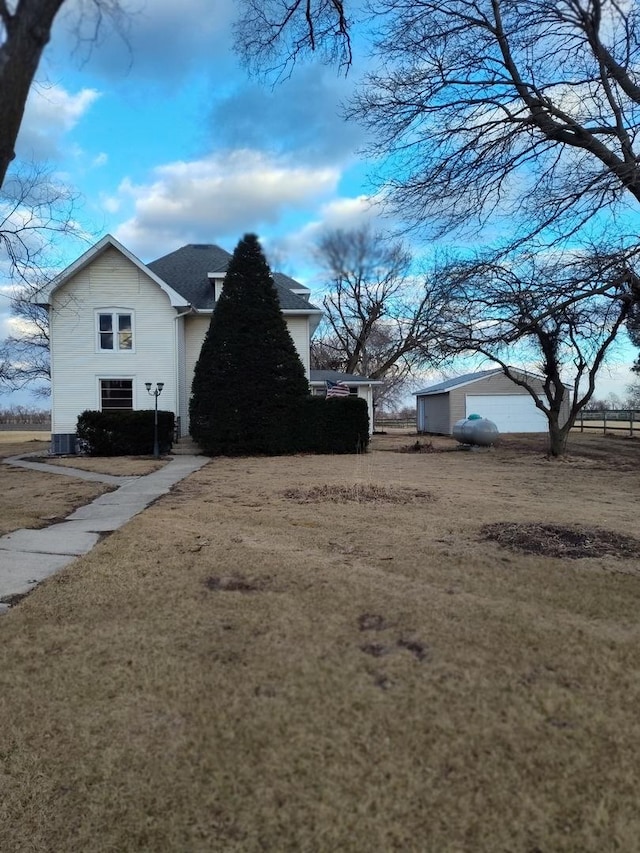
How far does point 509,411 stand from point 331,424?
2018 centimetres

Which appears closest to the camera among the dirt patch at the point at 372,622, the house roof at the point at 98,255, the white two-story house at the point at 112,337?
the dirt patch at the point at 372,622

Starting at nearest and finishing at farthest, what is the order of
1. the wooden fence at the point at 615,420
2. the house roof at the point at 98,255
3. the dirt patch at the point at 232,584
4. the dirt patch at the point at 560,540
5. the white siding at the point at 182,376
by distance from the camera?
the dirt patch at the point at 232,584 → the dirt patch at the point at 560,540 → the house roof at the point at 98,255 → the white siding at the point at 182,376 → the wooden fence at the point at 615,420

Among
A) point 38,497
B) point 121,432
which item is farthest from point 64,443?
point 38,497

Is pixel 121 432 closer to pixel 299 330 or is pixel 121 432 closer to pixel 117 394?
pixel 117 394

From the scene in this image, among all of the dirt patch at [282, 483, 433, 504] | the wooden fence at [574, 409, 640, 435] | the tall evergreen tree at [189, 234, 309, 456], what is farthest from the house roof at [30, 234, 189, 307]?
the wooden fence at [574, 409, 640, 435]

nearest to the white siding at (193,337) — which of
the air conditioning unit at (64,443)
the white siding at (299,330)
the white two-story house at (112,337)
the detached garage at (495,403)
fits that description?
the white two-story house at (112,337)

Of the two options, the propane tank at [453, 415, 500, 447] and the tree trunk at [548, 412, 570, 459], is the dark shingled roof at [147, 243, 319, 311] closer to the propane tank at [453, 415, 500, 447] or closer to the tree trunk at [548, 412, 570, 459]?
the propane tank at [453, 415, 500, 447]

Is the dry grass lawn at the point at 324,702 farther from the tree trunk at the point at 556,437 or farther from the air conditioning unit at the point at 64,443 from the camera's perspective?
the air conditioning unit at the point at 64,443

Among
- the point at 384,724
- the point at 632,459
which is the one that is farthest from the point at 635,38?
the point at 632,459

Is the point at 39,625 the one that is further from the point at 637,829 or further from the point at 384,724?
the point at 637,829

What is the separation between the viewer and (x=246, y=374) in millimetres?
17578

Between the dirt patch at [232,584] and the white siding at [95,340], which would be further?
the white siding at [95,340]

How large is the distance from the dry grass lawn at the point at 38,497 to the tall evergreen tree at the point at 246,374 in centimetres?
555

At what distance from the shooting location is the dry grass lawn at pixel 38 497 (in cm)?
732
